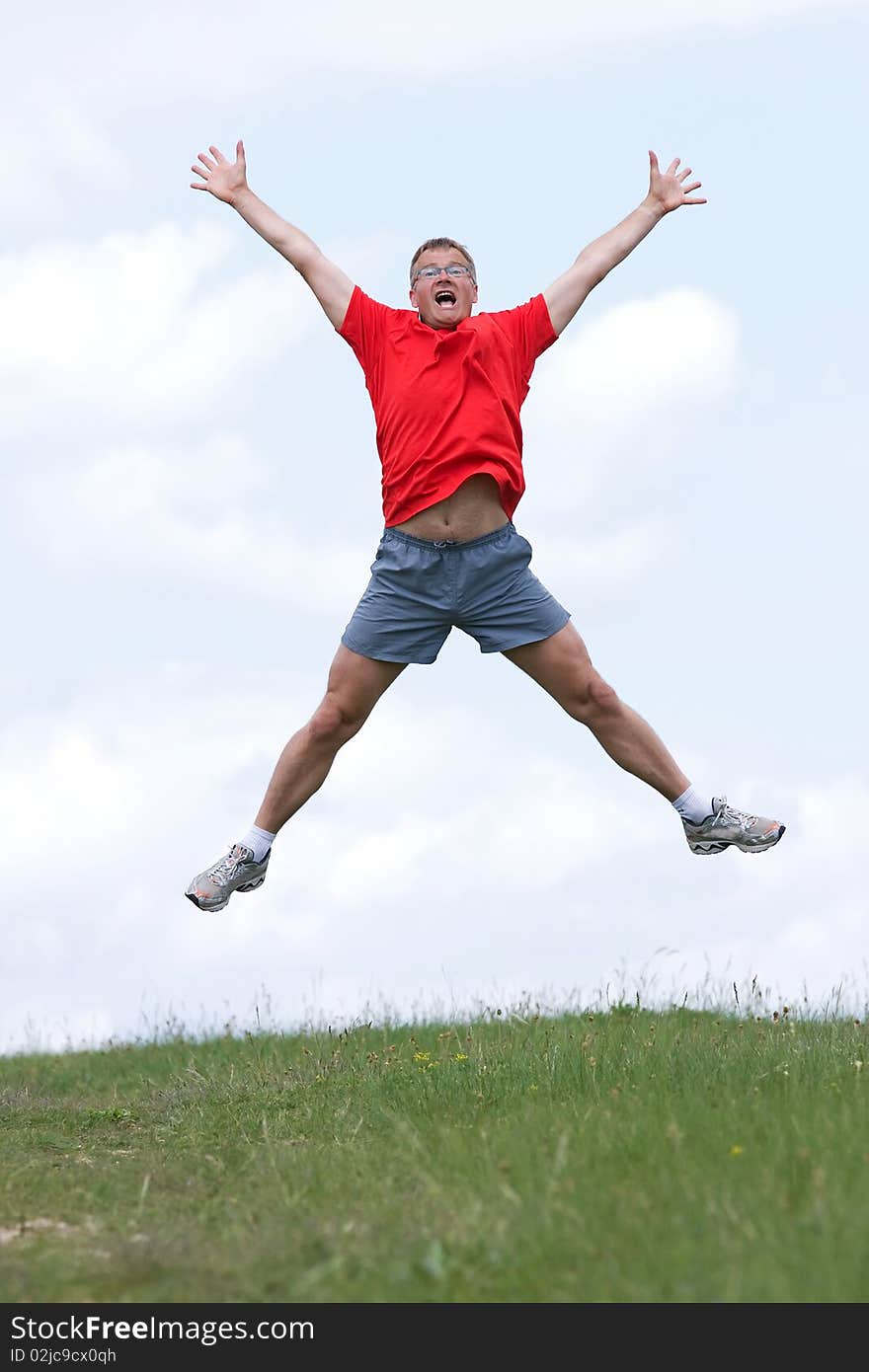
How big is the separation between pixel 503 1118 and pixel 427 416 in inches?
137

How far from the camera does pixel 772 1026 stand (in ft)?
28.6

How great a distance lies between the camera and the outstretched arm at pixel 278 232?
7.91 metres

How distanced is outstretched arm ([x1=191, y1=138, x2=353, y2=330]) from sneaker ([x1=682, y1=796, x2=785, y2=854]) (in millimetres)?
3463

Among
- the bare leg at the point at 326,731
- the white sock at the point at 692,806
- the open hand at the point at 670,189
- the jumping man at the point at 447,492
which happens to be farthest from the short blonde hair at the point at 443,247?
the white sock at the point at 692,806

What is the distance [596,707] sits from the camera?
8.01 m

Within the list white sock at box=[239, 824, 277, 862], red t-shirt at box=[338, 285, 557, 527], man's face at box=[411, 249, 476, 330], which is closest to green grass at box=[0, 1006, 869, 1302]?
white sock at box=[239, 824, 277, 862]

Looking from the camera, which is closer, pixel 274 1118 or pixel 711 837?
pixel 274 1118

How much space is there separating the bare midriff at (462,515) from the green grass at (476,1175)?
2811 millimetres

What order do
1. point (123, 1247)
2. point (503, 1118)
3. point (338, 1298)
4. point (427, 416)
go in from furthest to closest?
point (427, 416), point (503, 1118), point (123, 1247), point (338, 1298)

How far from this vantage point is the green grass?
429 cm

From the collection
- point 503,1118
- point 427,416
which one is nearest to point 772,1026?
point 503,1118

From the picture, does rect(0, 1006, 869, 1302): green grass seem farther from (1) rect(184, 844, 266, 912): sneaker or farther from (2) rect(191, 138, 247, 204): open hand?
(2) rect(191, 138, 247, 204): open hand

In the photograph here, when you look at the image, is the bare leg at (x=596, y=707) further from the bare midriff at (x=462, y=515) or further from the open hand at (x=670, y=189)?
the open hand at (x=670, y=189)
